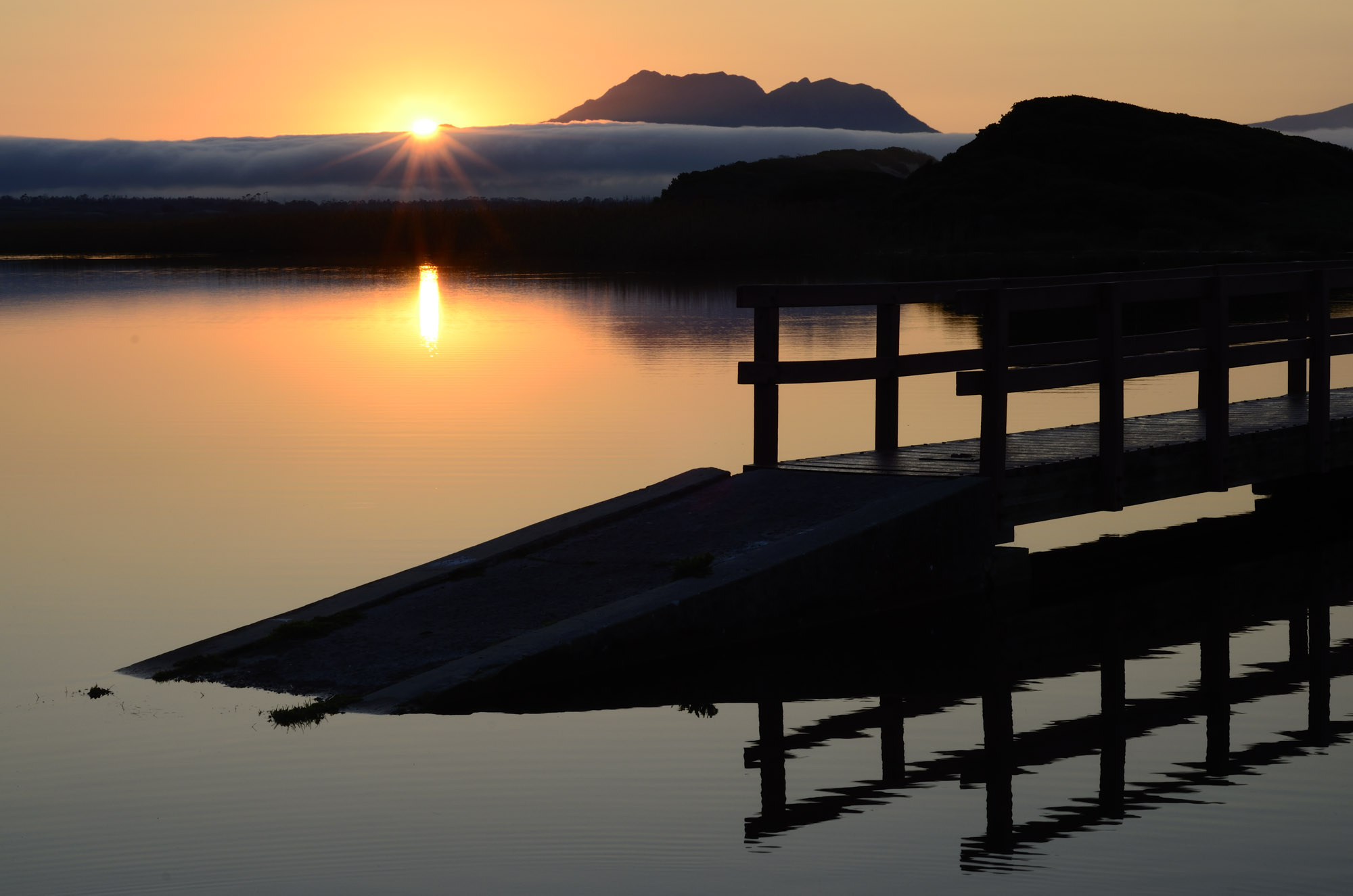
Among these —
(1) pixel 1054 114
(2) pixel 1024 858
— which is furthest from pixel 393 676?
(1) pixel 1054 114

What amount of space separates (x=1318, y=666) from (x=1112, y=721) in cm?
191

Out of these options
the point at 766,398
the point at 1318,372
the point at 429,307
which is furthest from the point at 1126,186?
the point at 766,398

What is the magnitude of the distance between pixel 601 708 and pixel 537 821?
169 centimetres

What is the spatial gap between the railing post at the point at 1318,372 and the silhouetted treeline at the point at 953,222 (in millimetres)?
34930

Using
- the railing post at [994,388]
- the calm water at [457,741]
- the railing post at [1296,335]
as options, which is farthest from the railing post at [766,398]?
the railing post at [1296,335]

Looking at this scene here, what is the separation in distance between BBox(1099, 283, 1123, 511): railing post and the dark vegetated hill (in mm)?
66059

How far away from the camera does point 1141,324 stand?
124 ft

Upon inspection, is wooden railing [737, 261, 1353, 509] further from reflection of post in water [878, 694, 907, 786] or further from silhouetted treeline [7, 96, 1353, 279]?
silhouetted treeline [7, 96, 1353, 279]

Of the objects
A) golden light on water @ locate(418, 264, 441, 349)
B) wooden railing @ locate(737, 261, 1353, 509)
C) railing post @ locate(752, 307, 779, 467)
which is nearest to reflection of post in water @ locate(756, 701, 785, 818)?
wooden railing @ locate(737, 261, 1353, 509)

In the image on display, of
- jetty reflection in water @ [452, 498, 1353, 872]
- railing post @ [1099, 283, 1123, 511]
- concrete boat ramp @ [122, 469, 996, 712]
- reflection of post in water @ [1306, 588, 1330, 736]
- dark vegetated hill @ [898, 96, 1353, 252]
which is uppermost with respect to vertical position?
dark vegetated hill @ [898, 96, 1353, 252]

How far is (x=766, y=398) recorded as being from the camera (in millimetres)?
12281

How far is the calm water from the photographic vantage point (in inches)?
251

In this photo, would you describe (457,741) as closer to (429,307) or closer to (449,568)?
(449,568)

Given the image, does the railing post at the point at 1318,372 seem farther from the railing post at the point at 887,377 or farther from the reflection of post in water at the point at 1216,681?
the railing post at the point at 887,377
